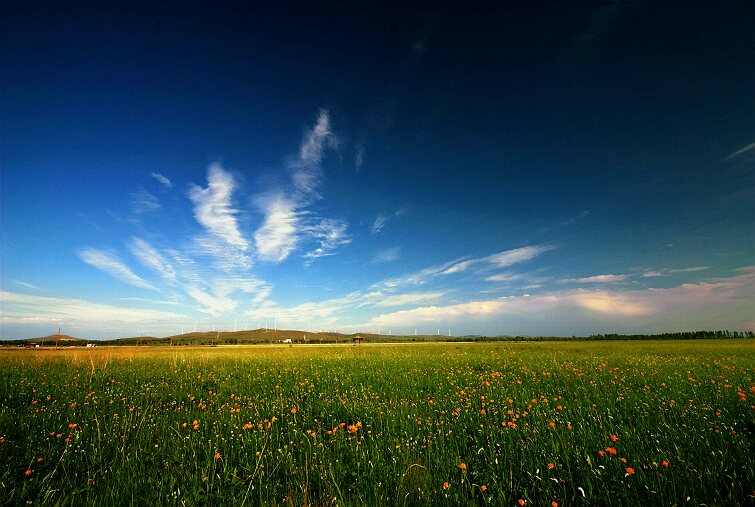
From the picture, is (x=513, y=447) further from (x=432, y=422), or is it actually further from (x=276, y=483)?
(x=276, y=483)

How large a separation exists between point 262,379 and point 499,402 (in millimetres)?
8209

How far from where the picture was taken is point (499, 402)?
23.9ft

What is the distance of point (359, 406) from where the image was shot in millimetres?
7145

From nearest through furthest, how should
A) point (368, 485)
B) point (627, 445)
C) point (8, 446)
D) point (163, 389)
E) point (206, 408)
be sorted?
1. point (368, 485)
2. point (627, 445)
3. point (8, 446)
4. point (206, 408)
5. point (163, 389)

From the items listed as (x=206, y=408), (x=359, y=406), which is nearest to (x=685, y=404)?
(x=359, y=406)

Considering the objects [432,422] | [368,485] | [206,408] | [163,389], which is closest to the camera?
[368,485]

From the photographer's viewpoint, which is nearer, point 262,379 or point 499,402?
point 499,402

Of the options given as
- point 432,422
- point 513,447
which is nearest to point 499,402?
point 432,422

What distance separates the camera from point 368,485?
12.2 ft

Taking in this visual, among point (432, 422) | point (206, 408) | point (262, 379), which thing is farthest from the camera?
point (262, 379)

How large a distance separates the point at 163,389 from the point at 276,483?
8560mm

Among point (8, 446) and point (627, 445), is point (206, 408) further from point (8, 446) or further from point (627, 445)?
point (627, 445)

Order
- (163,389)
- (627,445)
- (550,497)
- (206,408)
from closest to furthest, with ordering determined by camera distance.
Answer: (550,497) < (627,445) < (206,408) < (163,389)

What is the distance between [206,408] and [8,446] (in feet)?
10.4
